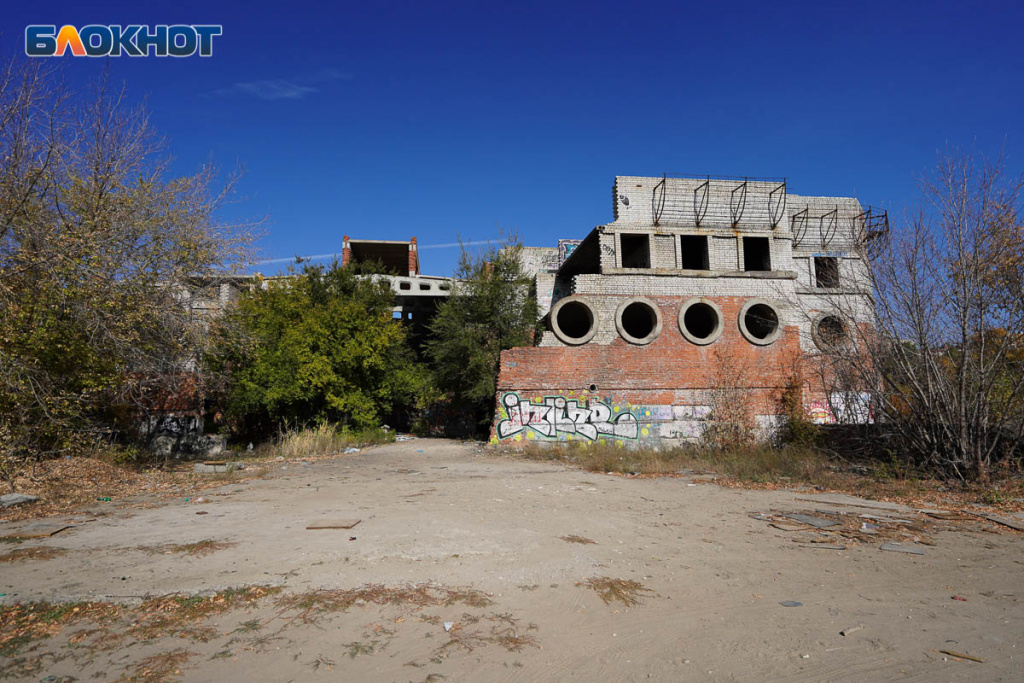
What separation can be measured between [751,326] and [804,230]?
1007 centimetres

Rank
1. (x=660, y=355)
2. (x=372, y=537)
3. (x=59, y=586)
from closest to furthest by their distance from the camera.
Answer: (x=59, y=586) → (x=372, y=537) → (x=660, y=355)

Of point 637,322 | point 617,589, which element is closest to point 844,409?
point 637,322

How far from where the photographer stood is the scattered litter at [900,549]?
5.99 metres

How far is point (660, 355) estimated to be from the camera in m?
16.6

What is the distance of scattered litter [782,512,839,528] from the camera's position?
7.15 meters

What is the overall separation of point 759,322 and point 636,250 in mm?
6786

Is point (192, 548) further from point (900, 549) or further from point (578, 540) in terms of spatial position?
point (900, 549)

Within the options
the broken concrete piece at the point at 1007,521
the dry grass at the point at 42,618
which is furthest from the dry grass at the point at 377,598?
the broken concrete piece at the point at 1007,521

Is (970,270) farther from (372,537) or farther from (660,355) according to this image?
(372,537)

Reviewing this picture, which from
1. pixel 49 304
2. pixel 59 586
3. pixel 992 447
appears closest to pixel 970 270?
pixel 992 447

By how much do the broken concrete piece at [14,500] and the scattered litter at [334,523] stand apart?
4.56 metres

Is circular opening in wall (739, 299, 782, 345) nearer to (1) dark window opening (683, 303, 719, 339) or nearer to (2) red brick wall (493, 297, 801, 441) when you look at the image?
(2) red brick wall (493, 297, 801, 441)

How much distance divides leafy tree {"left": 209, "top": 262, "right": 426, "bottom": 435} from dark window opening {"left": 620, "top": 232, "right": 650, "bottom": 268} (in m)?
9.89

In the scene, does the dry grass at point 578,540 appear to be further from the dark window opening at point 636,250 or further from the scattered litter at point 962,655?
the dark window opening at point 636,250
